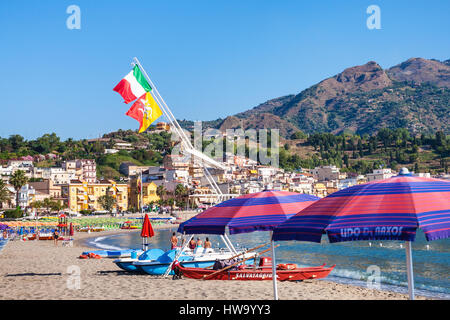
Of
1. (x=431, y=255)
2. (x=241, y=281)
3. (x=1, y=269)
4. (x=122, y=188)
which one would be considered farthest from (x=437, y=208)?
(x=122, y=188)

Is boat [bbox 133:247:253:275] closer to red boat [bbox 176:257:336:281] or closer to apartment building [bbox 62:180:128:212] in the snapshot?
red boat [bbox 176:257:336:281]

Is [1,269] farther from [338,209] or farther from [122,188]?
[122,188]

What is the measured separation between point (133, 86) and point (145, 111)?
2.99ft

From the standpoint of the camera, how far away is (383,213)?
6.52 m

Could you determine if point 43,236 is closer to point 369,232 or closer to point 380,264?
point 380,264

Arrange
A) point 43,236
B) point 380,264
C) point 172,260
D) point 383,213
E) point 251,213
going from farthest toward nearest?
point 43,236, point 380,264, point 172,260, point 251,213, point 383,213

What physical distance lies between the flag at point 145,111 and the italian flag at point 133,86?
7.5 inches

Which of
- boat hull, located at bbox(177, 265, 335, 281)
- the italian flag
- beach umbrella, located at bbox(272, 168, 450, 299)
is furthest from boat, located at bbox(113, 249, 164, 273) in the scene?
beach umbrella, located at bbox(272, 168, 450, 299)

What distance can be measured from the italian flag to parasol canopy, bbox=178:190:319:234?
255 inches

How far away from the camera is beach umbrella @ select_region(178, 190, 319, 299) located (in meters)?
10.1

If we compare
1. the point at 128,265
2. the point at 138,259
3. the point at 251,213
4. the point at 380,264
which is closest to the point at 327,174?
the point at 380,264

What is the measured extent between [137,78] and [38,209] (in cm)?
8281

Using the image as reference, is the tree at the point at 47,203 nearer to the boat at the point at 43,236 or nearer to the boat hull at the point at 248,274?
the boat at the point at 43,236

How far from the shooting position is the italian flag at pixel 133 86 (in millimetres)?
16469
